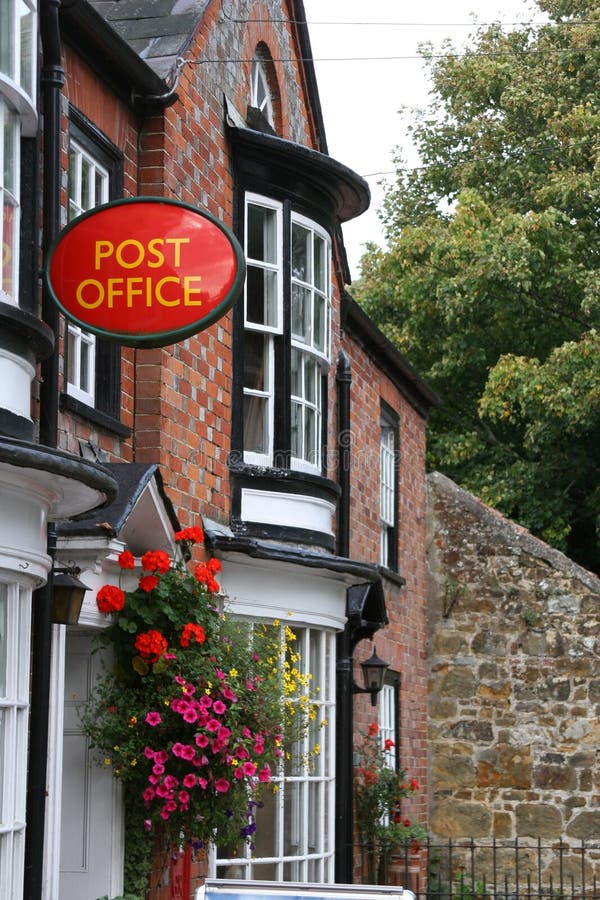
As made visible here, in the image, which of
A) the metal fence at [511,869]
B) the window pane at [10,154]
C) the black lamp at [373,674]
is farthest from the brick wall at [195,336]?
the metal fence at [511,869]

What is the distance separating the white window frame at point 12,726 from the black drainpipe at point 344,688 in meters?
5.76

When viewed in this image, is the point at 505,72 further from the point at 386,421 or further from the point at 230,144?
the point at 230,144

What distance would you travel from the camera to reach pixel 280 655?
32.9 ft

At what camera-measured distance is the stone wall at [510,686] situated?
17016 millimetres

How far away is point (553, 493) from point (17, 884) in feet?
59.3

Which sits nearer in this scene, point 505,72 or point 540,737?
point 540,737

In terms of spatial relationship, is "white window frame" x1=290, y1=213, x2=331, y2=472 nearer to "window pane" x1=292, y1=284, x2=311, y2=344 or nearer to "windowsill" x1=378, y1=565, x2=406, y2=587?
"window pane" x1=292, y1=284, x2=311, y2=344

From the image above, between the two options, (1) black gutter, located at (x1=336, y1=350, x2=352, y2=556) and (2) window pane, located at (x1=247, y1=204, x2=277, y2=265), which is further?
(1) black gutter, located at (x1=336, y1=350, x2=352, y2=556)

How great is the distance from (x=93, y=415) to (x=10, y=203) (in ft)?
5.78

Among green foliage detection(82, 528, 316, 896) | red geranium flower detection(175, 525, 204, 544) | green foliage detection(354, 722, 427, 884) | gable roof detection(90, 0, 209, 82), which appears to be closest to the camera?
green foliage detection(82, 528, 316, 896)

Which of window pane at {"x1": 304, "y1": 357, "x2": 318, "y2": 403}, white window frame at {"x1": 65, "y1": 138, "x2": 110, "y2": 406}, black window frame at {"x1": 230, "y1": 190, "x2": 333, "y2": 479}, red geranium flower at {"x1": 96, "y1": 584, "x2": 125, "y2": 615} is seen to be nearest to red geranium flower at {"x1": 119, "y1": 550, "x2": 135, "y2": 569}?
red geranium flower at {"x1": 96, "y1": 584, "x2": 125, "y2": 615}

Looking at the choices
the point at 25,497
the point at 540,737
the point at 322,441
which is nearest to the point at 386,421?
the point at 540,737

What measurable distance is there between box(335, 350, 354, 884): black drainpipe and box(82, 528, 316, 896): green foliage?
11.5 ft

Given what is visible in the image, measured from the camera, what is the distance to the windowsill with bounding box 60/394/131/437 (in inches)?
320
